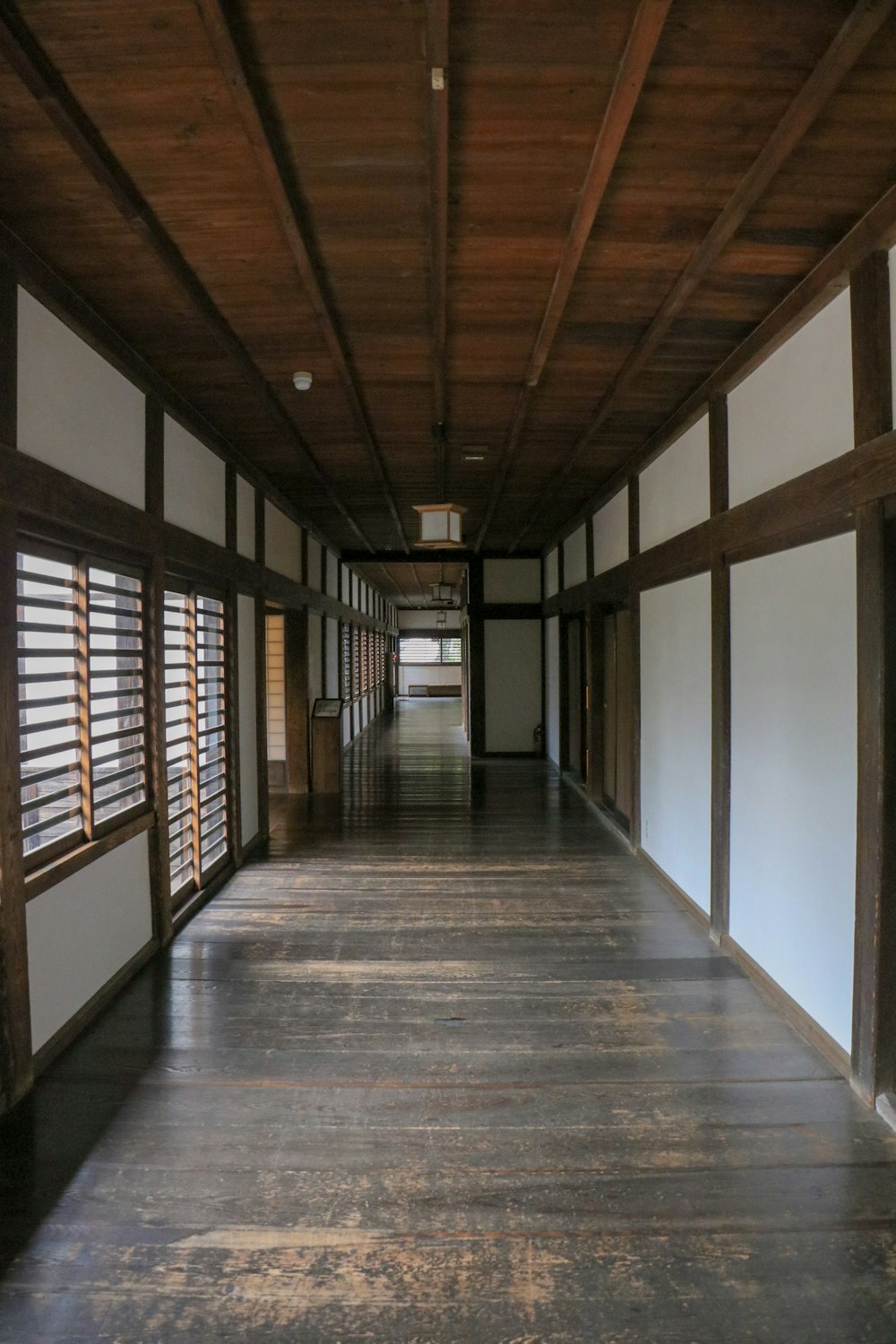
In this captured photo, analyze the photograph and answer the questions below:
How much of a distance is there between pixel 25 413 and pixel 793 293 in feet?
10.3

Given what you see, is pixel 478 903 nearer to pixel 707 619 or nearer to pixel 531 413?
pixel 707 619

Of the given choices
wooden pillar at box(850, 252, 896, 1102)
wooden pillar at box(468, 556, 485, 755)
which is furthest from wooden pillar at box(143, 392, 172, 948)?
wooden pillar at box(468, 556, 485, 755)

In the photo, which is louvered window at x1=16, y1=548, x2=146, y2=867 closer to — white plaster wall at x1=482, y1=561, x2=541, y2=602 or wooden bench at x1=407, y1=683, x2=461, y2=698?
white plaster wall at x1=482, y1=561, x2=541, y2=602

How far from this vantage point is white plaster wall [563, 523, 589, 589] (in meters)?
8.12

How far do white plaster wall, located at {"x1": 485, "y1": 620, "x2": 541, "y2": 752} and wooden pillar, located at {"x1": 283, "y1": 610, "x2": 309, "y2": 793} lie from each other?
3599 millimetres

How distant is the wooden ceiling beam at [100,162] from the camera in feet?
5.97

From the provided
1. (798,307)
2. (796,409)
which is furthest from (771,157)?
(796,409)

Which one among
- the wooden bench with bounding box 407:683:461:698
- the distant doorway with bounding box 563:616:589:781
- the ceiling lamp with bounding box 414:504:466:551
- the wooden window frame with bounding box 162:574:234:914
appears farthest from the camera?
the wooden bench with bounding box 407:683:461:698

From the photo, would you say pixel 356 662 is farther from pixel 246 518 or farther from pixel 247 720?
pixel 246 518

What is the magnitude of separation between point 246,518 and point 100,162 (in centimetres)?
362

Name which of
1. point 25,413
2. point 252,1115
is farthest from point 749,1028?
point 25,413

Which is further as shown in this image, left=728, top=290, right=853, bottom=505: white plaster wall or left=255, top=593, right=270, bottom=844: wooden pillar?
left=255, top=593, right=270, bottom=844: wooden pillar

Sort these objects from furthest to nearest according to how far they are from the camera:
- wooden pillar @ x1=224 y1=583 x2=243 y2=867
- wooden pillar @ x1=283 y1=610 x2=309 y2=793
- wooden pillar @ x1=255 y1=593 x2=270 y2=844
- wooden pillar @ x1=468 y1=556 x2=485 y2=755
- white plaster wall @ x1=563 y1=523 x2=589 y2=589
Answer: wooden pillar @ x1=468 y1=556 x2=485 y2=755 → wooden pillar @ x1=283 y1=610 x2=309 y2=793 → white plaster wall @ x1=563 y1=523 x2=589 y2=589 → wooden pillar @ x1=255 y1=593 x2=270 y2=844 → wooden pillar @ x1=224 y1=583 x2=243 y2=867

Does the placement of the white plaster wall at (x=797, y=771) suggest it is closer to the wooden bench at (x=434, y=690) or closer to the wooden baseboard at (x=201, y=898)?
the wooden baseboard at (x=201, y=898)
